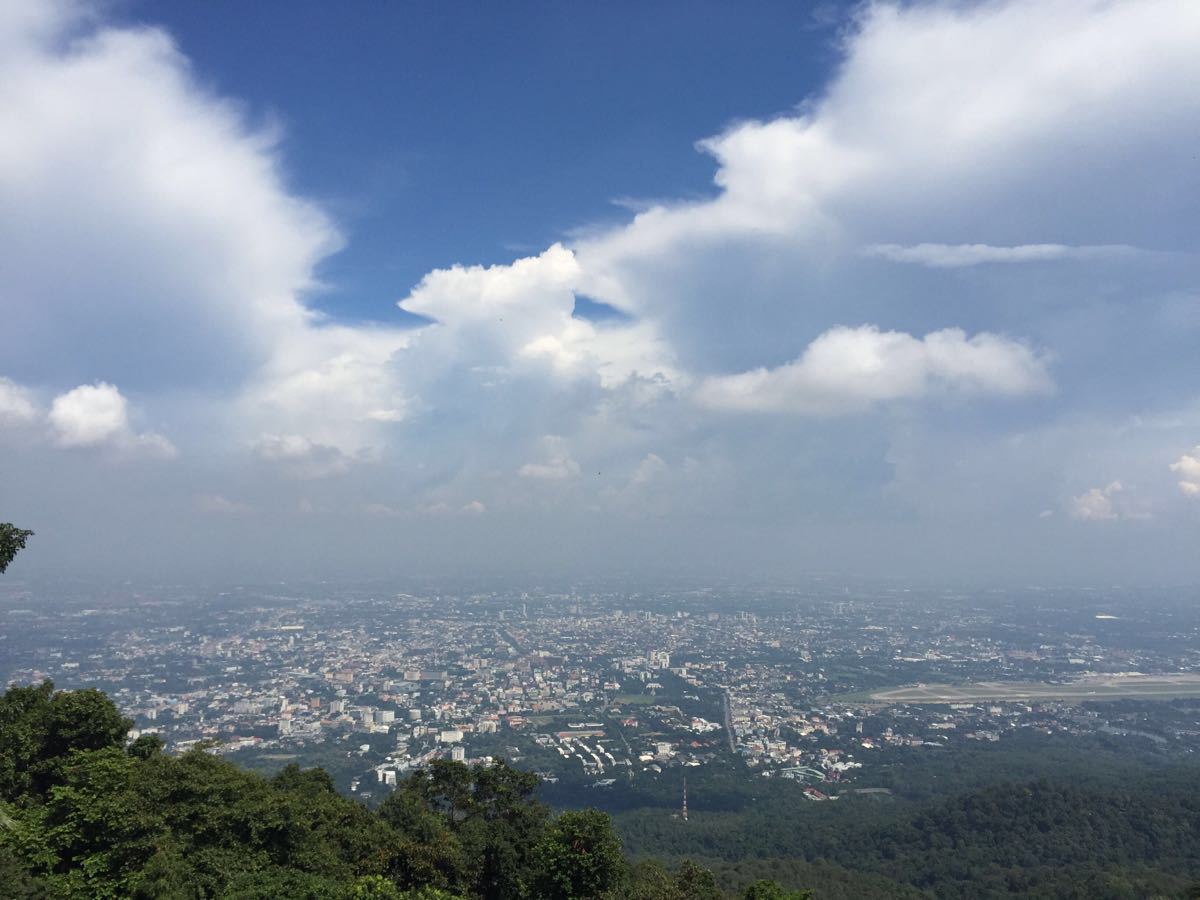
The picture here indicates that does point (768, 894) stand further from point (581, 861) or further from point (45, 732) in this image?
point (45, 732)

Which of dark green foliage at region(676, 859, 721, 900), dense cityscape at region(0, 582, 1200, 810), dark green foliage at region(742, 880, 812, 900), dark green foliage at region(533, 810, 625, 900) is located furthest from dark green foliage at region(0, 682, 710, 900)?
dense cityscape at region(0, 582, 1200, 810)

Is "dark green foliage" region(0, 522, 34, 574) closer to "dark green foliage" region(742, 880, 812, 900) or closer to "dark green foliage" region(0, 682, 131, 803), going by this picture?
"dark green foliage" region(0, 682, 131, 803)

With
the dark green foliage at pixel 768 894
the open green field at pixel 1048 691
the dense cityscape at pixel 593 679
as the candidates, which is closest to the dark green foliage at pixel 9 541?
the dark green foliage at pixel 768 894

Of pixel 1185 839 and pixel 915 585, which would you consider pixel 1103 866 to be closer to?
pixel 1185 839

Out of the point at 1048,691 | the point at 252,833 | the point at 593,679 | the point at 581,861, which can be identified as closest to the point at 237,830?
the point at 252,833

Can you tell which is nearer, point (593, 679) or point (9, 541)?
point (9, 541)

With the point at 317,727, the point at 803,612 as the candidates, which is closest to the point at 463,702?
the point at 317,727
